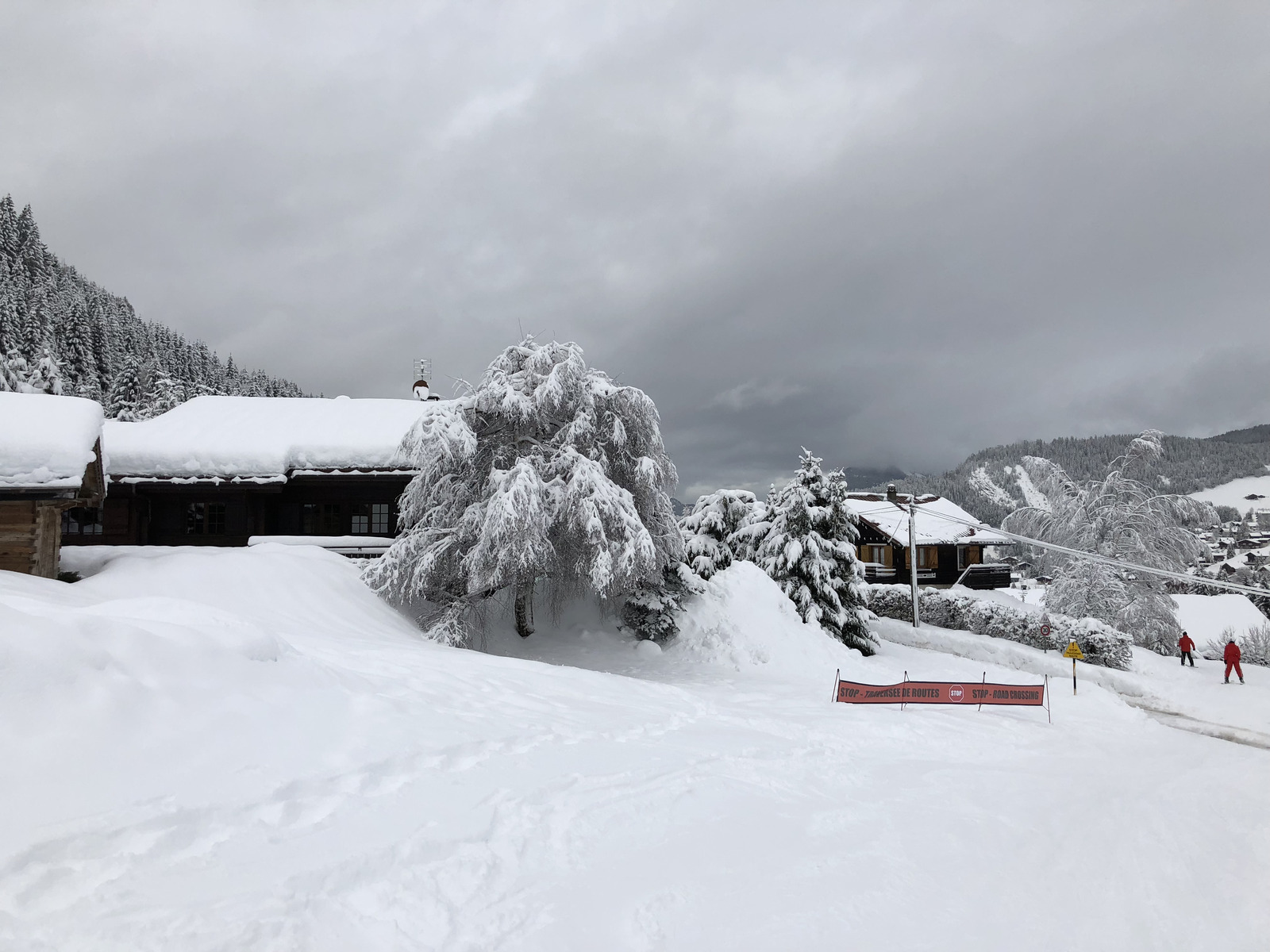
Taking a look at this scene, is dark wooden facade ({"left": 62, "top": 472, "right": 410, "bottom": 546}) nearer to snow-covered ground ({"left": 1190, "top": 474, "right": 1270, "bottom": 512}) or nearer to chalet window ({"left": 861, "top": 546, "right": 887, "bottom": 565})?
chalet window ({"left": 861, "top": 546, "right": 887, "bottom": 565})

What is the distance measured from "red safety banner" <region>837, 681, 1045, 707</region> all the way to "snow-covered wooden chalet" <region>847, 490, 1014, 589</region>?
26.5m

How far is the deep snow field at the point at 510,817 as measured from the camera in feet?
13.0

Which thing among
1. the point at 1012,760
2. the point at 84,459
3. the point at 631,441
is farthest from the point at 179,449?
the point at 1012,760

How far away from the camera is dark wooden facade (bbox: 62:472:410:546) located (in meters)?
20.2

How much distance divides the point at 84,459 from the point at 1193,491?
768ft

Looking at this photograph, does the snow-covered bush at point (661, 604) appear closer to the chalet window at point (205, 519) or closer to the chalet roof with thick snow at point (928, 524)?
the chalet window at point (205, 519)

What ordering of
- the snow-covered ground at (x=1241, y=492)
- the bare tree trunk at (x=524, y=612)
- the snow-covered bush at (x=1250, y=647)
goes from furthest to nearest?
the snow-covered ground at (x=1241, y=492) < the snow-covered bush at (x=1250, y=647) < the bare tree trunk at (x=524, y=612)

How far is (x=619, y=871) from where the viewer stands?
5.01 meters

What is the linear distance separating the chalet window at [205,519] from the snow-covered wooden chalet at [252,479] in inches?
1.0

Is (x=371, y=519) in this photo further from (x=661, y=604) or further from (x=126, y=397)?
(x=126, y=397)

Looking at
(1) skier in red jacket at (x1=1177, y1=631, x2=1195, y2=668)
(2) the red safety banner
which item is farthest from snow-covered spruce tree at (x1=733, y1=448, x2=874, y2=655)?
(1) skier in red jacket at (x1=1177, y1=631, x2=1195, y2=668)

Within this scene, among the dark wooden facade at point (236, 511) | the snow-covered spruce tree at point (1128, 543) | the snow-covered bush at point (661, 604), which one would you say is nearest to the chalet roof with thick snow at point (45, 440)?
the dark wooden facade at point (236, 511)

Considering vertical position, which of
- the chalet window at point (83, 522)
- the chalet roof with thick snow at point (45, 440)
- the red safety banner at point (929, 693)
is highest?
the chalet roof with thick snow at point (45, 440)

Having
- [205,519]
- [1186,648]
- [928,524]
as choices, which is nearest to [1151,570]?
[1186,648]
